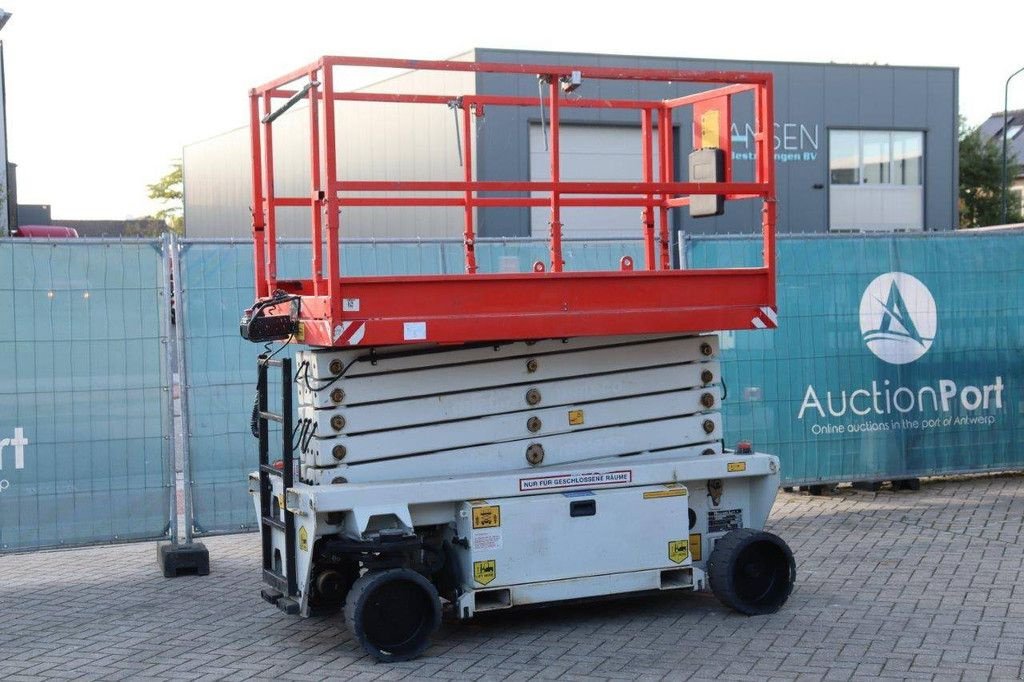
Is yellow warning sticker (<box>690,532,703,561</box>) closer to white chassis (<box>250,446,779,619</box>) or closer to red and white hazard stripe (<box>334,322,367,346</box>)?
white chassis (<box>250,446,779,619</box>)

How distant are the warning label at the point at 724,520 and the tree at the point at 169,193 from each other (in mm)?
68793

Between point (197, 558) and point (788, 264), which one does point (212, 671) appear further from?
point (788, 264)

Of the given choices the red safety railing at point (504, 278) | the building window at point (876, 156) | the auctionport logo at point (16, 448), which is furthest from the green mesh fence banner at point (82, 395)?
the building window at point (876, 156)

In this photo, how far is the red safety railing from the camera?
6816 millimetres

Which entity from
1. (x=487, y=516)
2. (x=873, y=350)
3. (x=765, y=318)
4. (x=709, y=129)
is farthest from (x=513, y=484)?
(x=873, y=350)

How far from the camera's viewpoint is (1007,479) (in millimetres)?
12602

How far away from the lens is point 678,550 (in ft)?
25.1

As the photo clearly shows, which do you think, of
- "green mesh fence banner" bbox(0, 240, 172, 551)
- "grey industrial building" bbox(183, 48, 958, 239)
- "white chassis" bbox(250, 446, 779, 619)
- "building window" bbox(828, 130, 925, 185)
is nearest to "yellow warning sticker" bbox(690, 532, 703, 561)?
"white chassis" bbox(250, 446, 779, 619)

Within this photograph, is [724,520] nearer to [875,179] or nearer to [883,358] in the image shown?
[883,358]

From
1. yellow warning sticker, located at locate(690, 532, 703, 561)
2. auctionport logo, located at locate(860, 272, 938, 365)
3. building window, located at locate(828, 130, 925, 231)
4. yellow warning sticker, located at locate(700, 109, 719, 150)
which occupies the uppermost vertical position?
building window, located at locate(828, 130, 925, 231)

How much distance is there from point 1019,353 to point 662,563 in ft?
20.4

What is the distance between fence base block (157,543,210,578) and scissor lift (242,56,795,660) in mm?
1643

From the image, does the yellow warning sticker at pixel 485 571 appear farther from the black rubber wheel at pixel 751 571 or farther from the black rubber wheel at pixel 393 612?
the black rubber wheel at pixel 751 571

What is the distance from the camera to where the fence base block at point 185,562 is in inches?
358
